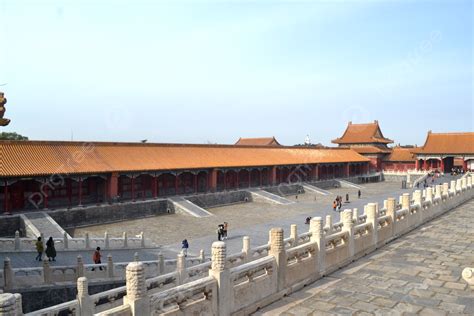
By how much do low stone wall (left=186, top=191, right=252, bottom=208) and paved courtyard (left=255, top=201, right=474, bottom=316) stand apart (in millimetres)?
20246

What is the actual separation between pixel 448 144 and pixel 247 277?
5478cm

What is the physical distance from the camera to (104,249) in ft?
63.9

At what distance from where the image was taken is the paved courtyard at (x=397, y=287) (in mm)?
8570

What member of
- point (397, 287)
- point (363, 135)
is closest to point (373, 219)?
point (397, 287)

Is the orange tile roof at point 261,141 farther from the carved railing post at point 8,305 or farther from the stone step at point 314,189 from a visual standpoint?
the carved railing post at point 8,305

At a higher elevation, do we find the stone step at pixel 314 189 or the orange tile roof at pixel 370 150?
the orange tile roof at pixel 370 150

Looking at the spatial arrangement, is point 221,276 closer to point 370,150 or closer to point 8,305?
point 8,305

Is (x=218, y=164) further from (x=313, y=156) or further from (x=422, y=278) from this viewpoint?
(x=422, y=278)

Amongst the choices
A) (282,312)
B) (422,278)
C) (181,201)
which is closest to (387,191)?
(181,201)

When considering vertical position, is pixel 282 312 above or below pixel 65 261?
above

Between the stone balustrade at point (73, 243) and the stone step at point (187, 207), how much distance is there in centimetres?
882

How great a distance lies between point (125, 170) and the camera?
1110 inches

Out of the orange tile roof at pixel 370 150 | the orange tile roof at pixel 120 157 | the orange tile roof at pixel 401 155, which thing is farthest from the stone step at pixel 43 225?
the orange tile roof at pixel 401 155

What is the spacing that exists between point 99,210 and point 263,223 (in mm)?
11080
